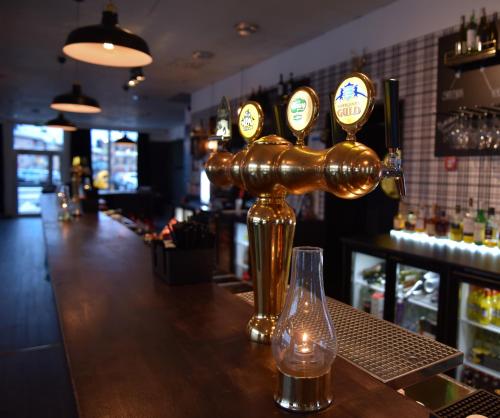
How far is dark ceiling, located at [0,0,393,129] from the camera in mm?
4074

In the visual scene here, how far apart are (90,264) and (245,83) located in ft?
16.4

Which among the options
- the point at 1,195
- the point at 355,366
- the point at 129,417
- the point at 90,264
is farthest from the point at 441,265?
the point at 1,195

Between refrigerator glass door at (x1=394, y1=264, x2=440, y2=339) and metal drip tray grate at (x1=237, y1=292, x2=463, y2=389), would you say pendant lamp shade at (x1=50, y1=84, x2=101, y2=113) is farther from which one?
metal drip tray grate at (x1=237, y1=292, x2=463, y2=389)

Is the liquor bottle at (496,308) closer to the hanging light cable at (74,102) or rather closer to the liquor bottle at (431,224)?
the liquor bottle at (431,224)

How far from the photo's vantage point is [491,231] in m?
2.91

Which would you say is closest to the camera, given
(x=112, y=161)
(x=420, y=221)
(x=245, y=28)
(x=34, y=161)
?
(x=420, y=221)

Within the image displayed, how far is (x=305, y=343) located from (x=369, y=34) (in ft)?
13.1

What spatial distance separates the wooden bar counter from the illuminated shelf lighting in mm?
2054

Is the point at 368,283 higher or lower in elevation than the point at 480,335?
higher

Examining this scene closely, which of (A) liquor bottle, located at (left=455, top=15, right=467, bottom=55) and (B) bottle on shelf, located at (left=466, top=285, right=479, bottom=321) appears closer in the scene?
(B) bottle on shelf, located at (left=466, top=285, right=479, bottom=321)

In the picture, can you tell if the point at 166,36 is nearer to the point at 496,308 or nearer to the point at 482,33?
the point at 482,33

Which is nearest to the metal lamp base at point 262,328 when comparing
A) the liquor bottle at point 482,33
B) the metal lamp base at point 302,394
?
the metal lamp base at point 302,394

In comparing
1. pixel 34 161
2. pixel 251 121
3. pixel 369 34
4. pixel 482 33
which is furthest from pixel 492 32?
pixel 34 161

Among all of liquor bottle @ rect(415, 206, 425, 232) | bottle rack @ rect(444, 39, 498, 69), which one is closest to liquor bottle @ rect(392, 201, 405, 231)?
liquor bottle @ rect(415, 206, 425, 232)
